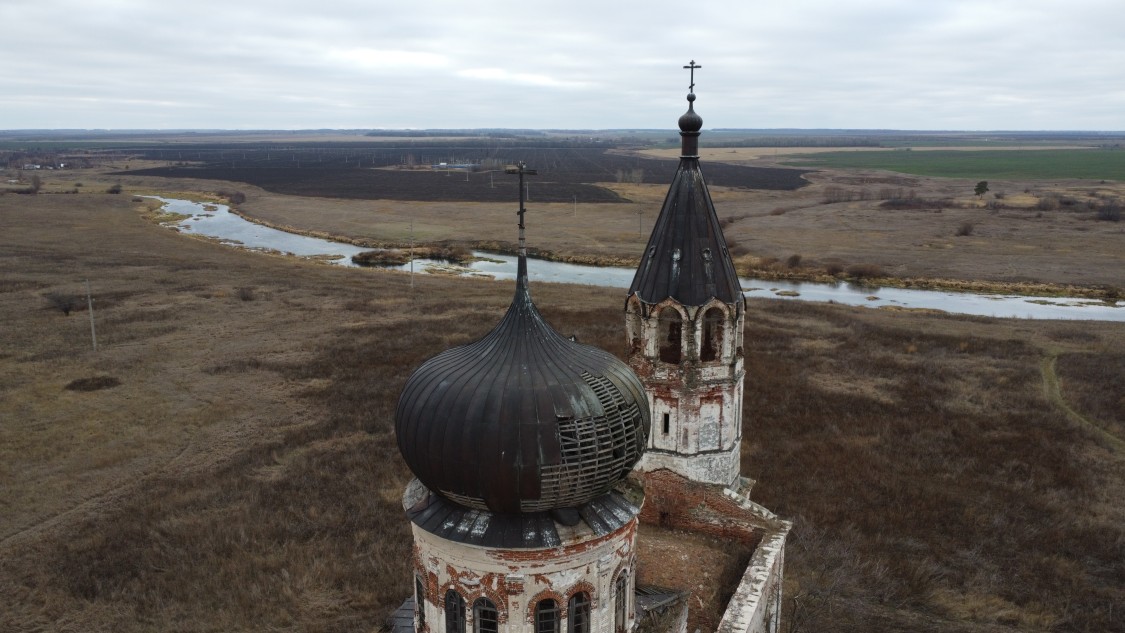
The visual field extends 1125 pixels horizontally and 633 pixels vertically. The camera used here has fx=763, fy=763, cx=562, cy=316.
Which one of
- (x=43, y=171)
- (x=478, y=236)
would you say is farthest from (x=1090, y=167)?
(x=43, y=171)

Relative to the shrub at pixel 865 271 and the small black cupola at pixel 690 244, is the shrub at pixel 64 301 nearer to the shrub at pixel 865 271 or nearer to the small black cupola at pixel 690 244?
the small black cupola at pixel 690 244

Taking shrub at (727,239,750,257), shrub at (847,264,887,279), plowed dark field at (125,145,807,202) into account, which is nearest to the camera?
shrub at (847,264,887,279)

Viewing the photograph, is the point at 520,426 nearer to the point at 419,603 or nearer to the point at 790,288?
the point at 419,603

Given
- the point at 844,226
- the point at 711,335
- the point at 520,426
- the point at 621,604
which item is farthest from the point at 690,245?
→ the point at 844,226

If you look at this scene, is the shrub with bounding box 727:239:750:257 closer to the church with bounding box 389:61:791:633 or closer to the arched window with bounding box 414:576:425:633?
the church with bounding box 389:61:791:633

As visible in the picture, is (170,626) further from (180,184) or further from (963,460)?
(180,184)

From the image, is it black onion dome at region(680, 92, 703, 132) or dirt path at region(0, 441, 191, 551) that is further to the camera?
dirt path at region(0, 441, 191, 551)

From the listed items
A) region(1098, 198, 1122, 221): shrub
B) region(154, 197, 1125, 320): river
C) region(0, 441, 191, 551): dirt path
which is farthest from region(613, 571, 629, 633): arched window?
region(1098, 198, 1122, 221): shrub

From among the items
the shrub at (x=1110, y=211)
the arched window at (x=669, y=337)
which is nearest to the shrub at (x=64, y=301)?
the arched window at (x=669, y=337)
